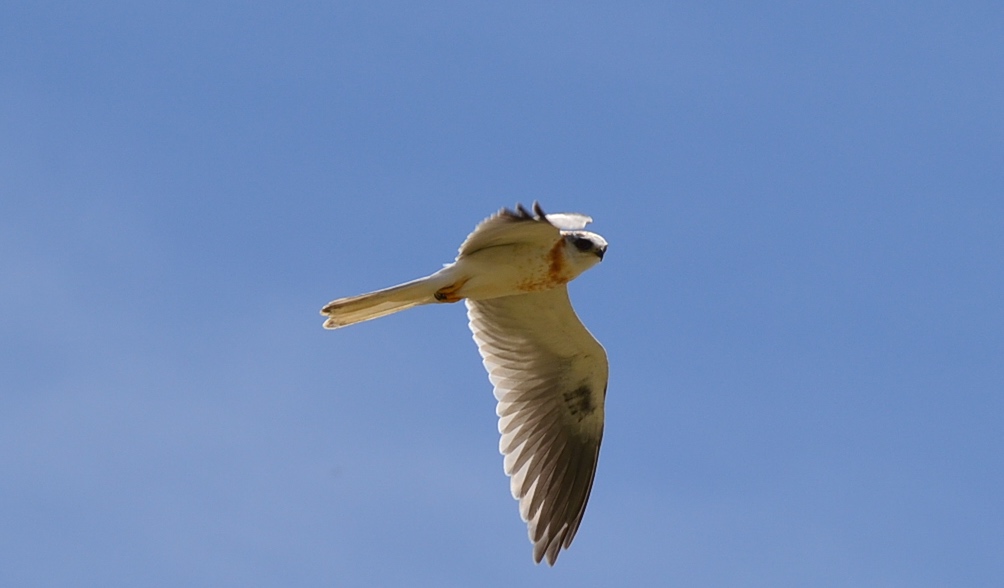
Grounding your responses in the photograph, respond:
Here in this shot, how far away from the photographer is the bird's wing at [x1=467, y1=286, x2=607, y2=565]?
33.7 ft

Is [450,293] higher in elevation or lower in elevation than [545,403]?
higher

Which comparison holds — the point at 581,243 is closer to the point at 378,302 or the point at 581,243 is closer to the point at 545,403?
the point at 378,302

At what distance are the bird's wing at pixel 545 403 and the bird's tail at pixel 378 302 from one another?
3.52ft

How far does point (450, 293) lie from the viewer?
941 cm

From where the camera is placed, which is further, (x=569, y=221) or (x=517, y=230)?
(x=569, y=221)

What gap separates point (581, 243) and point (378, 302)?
1620mm

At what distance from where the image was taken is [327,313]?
9.34 meters

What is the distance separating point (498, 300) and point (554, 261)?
46.2 inches

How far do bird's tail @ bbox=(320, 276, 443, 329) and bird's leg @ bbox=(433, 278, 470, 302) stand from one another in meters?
0.04

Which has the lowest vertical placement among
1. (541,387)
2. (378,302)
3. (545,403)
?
(545,403)

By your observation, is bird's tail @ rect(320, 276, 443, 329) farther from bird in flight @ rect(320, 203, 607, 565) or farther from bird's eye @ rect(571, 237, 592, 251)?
bird's eye @ rect(571, 237, 592, 251)

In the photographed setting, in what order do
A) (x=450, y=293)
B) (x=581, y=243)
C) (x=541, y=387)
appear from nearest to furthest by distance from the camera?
(x=581, y=243)
(x=450, y=293)
(x=541, y=387)

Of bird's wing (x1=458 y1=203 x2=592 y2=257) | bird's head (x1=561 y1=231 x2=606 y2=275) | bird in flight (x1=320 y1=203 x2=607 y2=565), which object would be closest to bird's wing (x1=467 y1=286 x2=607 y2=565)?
bird in flight (x1=320 y1=203 x2=607 y2=565)

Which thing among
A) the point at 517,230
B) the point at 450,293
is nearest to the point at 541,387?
the point at 450,293
